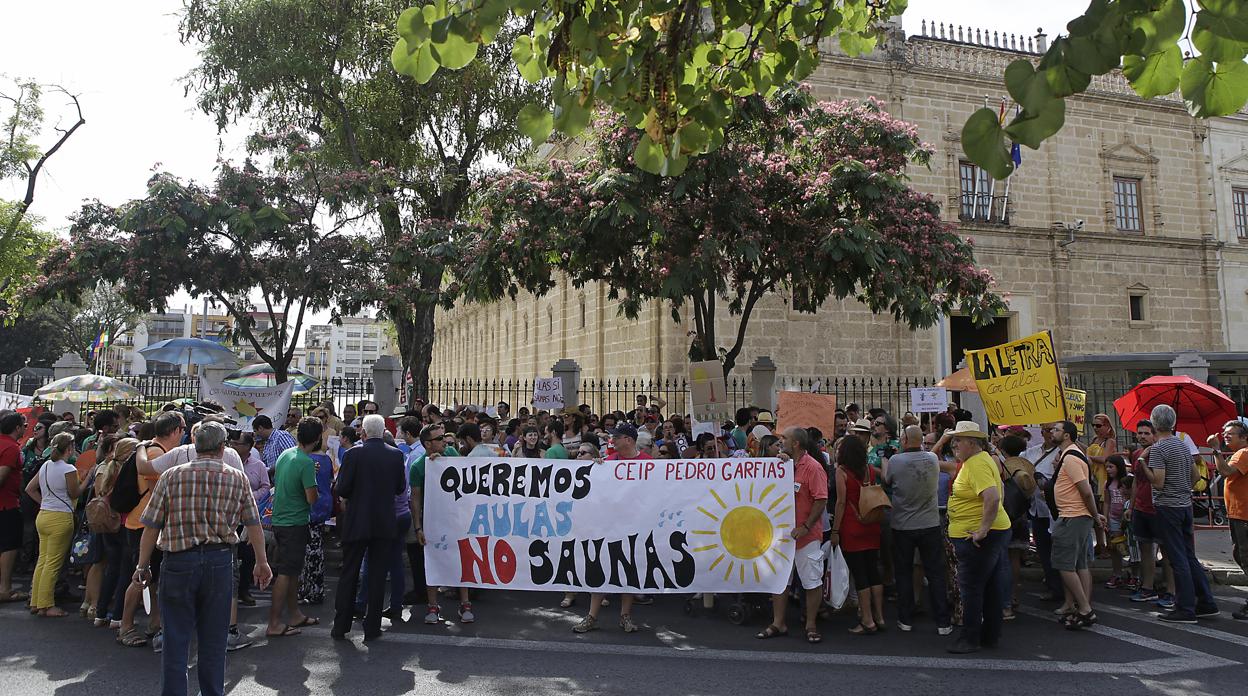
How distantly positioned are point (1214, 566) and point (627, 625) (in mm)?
6947

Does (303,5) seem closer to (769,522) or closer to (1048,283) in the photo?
(769,522)

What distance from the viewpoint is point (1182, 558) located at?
7305 mm

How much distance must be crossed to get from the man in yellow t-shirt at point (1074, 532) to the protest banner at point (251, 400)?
11.1 meters

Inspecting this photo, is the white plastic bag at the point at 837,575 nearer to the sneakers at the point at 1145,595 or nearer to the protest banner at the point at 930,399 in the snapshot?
the sneakers at the point at 1145,595

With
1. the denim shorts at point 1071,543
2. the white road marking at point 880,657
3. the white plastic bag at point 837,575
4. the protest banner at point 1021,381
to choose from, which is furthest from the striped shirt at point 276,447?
the protest banner at point 1021,381

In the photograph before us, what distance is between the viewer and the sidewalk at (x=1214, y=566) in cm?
884

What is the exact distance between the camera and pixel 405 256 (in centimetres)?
1373

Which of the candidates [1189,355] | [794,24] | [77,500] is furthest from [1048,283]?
[77,500]

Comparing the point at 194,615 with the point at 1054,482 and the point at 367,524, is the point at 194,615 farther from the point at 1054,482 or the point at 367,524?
the point at 1054,482

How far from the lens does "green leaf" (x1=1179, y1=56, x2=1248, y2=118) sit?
2.75 metres

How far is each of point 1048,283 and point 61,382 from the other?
24032 mm

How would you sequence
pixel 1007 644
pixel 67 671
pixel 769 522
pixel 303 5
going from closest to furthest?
pixel 67 671 < pixel 1007 644 < pixel 769 522 < pixel 303 5

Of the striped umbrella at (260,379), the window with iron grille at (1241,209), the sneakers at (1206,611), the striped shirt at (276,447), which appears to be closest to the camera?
the sneakers at (1206,611)

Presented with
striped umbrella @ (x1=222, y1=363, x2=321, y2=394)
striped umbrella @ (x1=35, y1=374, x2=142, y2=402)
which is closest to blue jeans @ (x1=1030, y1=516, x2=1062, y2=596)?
striped umbrella @ (x1=222, y1=363, x2=321, y2=394)
